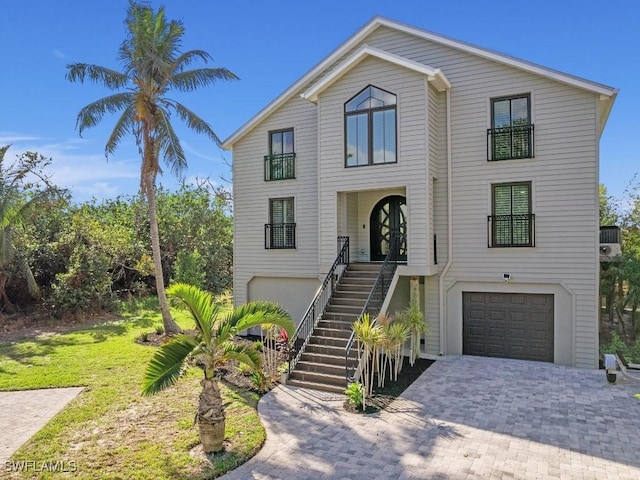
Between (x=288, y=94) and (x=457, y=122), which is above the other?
(x=288, y=94)

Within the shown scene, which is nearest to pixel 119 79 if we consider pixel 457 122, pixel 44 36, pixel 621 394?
pixel 44 36

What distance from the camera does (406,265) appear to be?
41.9ft

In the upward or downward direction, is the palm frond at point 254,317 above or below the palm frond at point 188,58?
below

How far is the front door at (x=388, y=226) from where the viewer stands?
573 inches

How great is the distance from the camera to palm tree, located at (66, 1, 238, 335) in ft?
45.3

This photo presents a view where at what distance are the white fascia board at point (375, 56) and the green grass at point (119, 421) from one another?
30.6 ft

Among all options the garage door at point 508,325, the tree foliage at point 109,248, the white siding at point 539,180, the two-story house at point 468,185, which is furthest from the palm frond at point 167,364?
the tree foliage at point 109,248

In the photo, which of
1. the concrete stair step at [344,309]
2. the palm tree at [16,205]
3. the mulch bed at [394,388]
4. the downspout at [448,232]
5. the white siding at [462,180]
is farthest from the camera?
the palm tree at [16,205]

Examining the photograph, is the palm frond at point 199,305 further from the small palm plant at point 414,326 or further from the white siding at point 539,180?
the white siding at point 539,180

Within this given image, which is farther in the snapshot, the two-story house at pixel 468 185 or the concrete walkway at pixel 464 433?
the two-story house at pixel 468 185

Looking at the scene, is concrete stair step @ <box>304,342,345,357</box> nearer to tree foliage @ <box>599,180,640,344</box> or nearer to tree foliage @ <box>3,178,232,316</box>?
tree foliage @ <box>599,180,640,344</box>

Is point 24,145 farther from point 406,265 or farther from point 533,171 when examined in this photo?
point 533,171

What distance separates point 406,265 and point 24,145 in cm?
2138

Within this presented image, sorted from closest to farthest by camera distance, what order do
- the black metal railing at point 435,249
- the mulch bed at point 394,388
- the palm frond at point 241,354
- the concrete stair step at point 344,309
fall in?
the palm frond at point 241,354 < the mulch bed at point 394,388 < the concrete stair step at point 344,309 < the black metal railing at point 435,249
